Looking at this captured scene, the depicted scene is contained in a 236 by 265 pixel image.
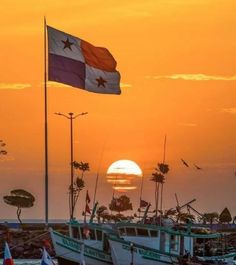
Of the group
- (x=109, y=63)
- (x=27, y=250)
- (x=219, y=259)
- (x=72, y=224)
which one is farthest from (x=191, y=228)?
(x=27, y=250)

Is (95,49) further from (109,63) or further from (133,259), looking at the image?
(133,259)

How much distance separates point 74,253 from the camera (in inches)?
4038

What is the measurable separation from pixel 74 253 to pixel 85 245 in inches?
56.6

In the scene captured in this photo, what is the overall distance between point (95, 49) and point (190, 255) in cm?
3407

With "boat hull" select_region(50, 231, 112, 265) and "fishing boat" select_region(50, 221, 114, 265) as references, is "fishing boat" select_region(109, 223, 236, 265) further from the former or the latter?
"boat hull" select_region(50, 231, 112, 265)

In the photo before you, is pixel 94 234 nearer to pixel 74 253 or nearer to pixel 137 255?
pixel 74 253

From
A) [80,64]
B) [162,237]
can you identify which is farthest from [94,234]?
[80,64]

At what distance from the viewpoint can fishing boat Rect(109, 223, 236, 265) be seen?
97.1 metres

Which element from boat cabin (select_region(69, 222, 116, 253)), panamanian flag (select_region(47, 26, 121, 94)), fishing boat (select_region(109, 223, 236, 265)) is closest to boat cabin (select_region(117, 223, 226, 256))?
fishing boat (select_region(109, 223, 236, 265))

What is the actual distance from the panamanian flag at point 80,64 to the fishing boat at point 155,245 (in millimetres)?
29730

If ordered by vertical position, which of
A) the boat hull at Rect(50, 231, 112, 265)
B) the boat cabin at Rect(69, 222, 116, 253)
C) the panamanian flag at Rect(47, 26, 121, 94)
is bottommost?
the boat hull at Rect(50, 231, 112, 265)

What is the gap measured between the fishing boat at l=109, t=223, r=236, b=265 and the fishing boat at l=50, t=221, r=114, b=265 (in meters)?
2.53

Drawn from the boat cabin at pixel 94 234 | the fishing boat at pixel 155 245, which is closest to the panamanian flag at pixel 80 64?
the fishing boat at pixel 155 245

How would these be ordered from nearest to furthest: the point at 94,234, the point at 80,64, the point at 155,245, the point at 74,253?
the point at 80,64
the point at 155,245
the point at 74,253
the point at 94,234
